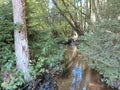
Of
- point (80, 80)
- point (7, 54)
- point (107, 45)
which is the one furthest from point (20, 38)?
point (80, 80)

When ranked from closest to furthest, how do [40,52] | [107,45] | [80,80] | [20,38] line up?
[20,38], [107,45], [40,52], [80,80]

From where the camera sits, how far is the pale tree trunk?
4836 mm

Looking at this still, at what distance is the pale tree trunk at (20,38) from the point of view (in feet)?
15.9

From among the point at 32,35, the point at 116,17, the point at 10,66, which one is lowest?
the point at 10,66

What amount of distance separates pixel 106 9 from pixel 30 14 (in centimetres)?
257

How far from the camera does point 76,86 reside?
6.08 metres

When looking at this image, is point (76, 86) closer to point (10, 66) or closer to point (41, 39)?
point (41, 39)

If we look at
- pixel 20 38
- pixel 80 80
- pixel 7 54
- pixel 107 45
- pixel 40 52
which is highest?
pixel 20 38

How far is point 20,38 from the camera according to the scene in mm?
4961

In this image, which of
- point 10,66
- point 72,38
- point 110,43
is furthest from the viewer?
point 72,38

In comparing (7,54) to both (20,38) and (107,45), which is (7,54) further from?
(107,45)

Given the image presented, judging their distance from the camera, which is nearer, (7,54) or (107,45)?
(7,54)

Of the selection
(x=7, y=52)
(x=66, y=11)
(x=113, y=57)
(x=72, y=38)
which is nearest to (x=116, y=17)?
(x=113, y=57)

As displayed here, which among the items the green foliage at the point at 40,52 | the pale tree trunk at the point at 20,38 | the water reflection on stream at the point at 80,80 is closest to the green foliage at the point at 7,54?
the pale tree trunk at the point at 20,38
